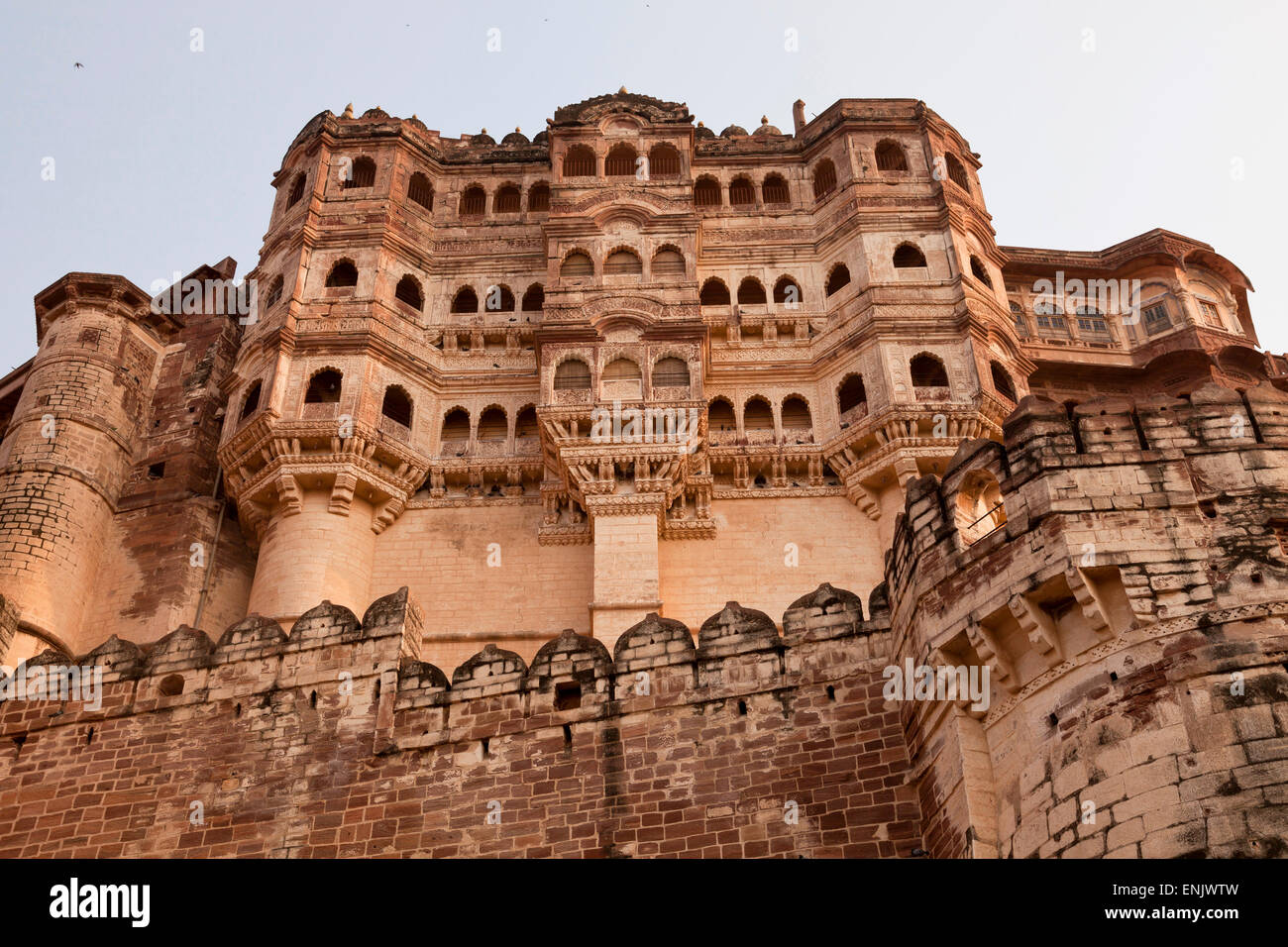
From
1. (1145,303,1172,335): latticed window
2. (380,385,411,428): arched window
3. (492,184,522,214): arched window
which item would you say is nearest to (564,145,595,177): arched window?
(492,184,522,214): arched window

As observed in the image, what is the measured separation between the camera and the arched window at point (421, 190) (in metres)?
31.8

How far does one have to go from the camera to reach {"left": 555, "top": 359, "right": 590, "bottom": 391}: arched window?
2603cm

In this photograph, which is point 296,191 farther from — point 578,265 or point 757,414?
point 757,414

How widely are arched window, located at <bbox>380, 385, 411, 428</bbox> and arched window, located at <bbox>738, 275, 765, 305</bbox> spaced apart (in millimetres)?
7179

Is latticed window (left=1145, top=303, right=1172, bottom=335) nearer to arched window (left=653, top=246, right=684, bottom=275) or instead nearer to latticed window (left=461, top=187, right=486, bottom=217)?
arched window (left=653, top=246, right=684, bottom=275)

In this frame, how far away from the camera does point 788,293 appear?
2975 cm

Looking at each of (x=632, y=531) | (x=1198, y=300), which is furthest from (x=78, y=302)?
(x=1198, y=300)

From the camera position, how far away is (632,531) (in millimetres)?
24375

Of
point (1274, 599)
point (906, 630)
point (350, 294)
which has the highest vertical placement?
point (350, 294)

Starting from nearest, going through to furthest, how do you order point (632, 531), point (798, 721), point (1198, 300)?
point (798, 721), point (632, 531), point (1198, 300)

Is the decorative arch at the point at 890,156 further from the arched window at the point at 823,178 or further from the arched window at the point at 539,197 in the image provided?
the arched window at the point at 539,197

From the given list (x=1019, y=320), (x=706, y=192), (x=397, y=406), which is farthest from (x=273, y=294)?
(x=1019, y=320)
